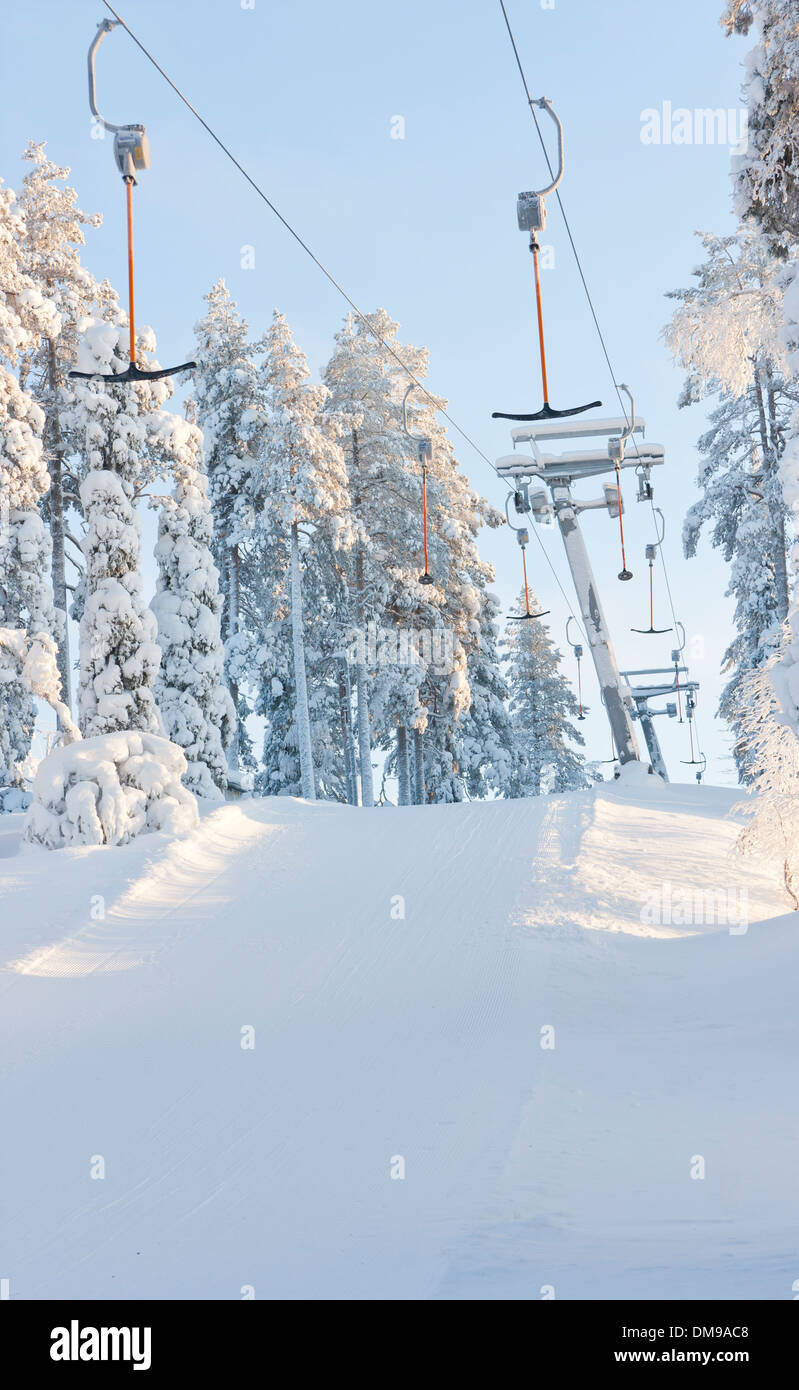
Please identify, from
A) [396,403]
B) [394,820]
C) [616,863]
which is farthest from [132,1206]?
[396,403]

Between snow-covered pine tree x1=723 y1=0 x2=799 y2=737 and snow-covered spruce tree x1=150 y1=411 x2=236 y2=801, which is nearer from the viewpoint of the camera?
snow-covered pine tree x1=723 y1=0 x2=799 y2=737

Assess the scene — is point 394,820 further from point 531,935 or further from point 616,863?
point 531,935

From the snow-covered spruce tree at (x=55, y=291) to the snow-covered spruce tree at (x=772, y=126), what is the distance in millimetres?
18746

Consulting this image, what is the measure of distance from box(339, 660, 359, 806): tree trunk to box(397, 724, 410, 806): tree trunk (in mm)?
1478

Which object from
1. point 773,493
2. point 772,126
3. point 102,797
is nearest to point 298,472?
point 773,493

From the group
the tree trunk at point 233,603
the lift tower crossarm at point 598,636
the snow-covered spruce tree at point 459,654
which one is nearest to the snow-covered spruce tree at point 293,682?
the tree trunk at point 233,603

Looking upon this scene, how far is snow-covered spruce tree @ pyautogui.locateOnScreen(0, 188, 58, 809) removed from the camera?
68.7ft

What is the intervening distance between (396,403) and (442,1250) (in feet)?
93.5

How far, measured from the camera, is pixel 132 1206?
207 inches

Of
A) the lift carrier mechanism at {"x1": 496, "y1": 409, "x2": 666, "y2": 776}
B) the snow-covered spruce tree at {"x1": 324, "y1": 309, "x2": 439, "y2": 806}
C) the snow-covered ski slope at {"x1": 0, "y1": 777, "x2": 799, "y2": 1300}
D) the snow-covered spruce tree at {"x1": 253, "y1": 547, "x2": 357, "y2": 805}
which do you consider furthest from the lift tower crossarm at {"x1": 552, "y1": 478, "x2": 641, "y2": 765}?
the snow-covered spruce tree at {"x1": 253, "y1": 547, "x2": 357, "y2": 805}

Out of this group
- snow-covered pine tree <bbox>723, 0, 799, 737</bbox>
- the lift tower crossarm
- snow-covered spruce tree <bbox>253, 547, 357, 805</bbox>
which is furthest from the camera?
snow-covered spruce tree <bbox>253, 547, 357, 805</bbox>

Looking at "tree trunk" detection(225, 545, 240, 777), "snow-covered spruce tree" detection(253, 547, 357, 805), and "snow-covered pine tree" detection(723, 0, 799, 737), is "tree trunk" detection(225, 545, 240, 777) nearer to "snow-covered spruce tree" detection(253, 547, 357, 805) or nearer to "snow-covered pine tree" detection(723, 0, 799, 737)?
"snow-covered spruce tree" detection(253, 547, 357, 805)

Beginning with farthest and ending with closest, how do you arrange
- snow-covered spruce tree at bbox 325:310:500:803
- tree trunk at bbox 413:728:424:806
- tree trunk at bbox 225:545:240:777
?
1. tree trunk at bbox 225:545:240:777
2. tree trunk at bbox 413:728:424:806
3. snow-covered spruce tree at bbox 325:310:500:803

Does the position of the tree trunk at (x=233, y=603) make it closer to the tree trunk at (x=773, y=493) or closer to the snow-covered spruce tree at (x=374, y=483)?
the snow-covered spruce tree at (x=374, y=483)
